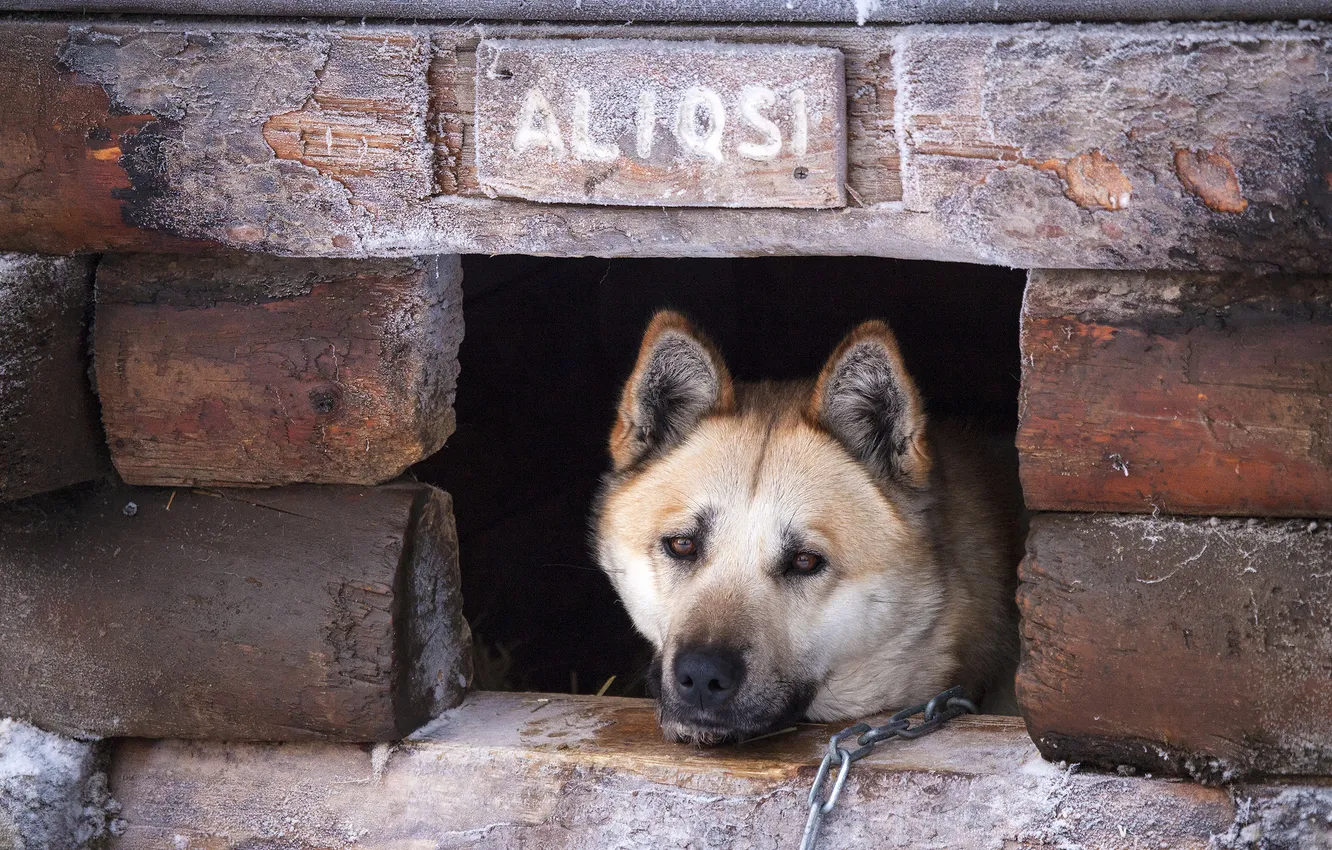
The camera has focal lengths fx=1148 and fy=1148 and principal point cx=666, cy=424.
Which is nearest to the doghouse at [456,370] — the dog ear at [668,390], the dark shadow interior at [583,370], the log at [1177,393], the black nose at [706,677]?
the log at [1177,393]

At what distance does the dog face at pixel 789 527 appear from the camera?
279cm

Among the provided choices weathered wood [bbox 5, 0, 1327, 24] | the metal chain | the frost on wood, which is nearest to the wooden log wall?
the metal chain

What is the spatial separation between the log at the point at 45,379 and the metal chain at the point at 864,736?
1.79m

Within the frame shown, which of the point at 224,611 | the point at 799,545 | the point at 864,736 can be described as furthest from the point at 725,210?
the point at 224,611

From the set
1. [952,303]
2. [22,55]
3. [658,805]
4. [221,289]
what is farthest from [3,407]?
[952,303]

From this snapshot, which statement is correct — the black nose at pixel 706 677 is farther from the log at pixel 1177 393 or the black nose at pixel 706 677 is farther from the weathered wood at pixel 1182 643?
the log at pixel 1177 393

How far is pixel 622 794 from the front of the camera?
2.49 m

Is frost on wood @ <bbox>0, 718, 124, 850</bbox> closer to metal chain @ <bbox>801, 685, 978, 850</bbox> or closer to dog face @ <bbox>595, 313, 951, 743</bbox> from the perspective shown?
dog face @ <bbox>595, 313, 951, 743</bbox>

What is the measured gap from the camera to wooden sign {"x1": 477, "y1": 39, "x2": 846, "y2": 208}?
2.15m

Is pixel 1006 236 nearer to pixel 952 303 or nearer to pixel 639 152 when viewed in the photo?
pixel 639 152

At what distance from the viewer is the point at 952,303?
4488mm

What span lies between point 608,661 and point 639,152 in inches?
105

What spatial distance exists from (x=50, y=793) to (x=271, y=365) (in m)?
A: 1.15

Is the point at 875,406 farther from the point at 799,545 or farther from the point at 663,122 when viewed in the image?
the point at 663,122
